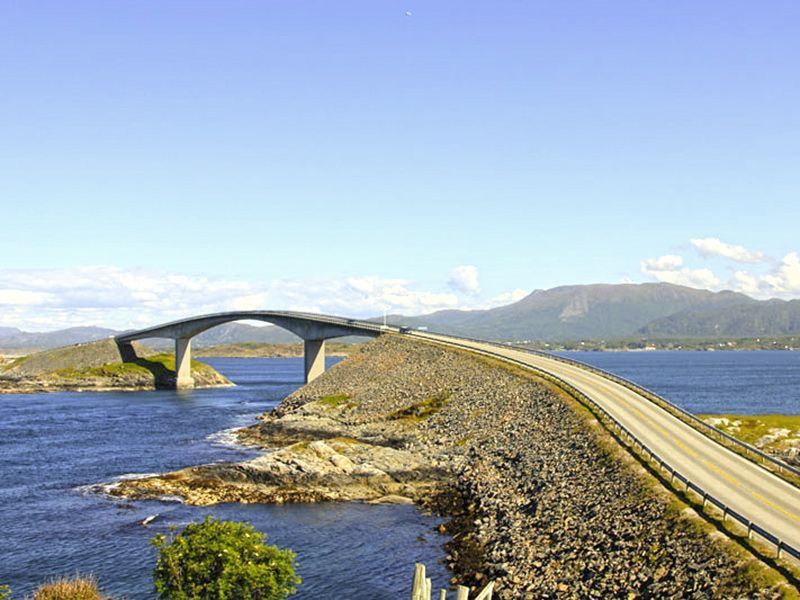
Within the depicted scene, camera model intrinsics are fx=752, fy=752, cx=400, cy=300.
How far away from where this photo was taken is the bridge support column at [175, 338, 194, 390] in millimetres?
160750

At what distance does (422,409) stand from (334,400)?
1807 cm

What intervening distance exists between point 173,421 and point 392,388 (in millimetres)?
30925

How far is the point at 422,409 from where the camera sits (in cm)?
8169

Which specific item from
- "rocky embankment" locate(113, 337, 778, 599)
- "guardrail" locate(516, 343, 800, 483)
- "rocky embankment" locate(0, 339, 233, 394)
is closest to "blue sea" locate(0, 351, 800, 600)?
"rocky embankment" locate(113, 337, 778, 599)

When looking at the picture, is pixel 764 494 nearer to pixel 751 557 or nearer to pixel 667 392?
pixel 751 557

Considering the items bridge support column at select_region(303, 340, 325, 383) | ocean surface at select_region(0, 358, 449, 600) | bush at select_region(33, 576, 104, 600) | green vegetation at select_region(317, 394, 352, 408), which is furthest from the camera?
bridge support column at select_region(303, 340, 325, 383)

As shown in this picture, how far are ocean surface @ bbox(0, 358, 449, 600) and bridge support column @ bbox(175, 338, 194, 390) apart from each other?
73.1 metres

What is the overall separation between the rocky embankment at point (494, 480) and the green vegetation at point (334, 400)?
0.29 meters

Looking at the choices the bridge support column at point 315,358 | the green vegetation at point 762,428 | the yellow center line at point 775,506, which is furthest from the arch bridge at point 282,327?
the yellow center line at point 775,506

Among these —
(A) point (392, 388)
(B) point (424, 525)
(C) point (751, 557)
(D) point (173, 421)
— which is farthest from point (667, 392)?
(C) point (751, 557)

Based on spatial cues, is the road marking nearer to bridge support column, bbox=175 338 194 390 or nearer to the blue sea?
the blue sea

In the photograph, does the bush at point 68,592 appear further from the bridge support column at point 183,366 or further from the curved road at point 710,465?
the bridge support column at point 183,366

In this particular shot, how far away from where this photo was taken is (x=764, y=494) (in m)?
37.6

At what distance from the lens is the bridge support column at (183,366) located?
160750 millimetres
